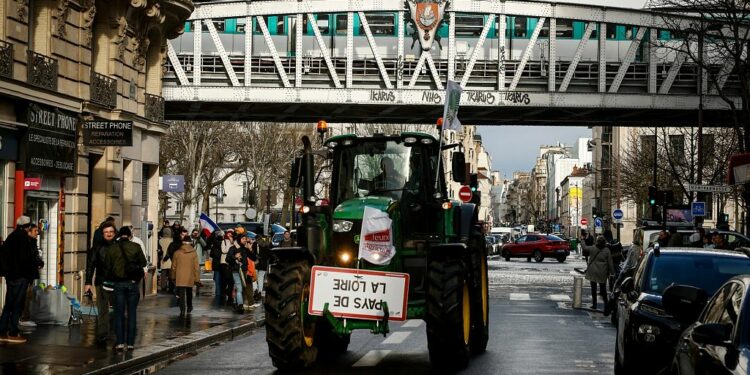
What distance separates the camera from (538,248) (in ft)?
225

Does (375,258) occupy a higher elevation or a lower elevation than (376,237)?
lower

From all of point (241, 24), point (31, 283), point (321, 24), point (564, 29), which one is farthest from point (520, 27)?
point (31, 283)

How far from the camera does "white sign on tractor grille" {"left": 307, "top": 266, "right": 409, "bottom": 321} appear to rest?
45.0ft

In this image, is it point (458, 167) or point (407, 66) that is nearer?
point (458, 167)

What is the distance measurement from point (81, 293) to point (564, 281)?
21336mm

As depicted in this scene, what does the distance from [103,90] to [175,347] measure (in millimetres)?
11728

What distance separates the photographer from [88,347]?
16.7 meters

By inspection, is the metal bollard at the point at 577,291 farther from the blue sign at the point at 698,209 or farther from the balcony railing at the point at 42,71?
the blue sign at the point at 698,209

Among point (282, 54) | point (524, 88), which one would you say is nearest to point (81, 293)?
point (282, 54)

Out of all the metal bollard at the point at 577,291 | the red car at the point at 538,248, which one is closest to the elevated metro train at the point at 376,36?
the red car at the point at 538,248

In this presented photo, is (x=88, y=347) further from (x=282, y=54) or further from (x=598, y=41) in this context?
(x=598, y=41)

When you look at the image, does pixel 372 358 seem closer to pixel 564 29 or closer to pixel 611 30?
pixel 564 29

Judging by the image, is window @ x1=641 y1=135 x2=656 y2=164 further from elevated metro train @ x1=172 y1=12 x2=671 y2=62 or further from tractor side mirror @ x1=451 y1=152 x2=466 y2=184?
tractor side mirror @ x1=451 y1=152 x2=466 y2=184

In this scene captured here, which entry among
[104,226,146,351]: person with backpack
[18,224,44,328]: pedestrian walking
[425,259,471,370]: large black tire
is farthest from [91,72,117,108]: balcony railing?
[425,259,471,370]: large black tire
